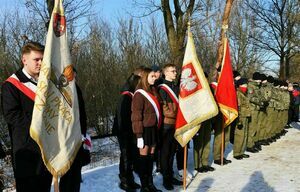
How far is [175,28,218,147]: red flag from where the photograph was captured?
6.63m

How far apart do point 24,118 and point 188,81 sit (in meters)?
3.59

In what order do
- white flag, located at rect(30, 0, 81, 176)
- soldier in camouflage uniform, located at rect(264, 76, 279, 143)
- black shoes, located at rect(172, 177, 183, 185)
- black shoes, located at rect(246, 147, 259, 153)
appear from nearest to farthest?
white flag, located at rect(30, 0, 81, 176) < black shoes, located at rect(172, 177, 183, 185) < black shoes, located at rect(246, 147, 259, 153) < soldier in camouflage uniform, located at rect(264, 76, 279, 143)

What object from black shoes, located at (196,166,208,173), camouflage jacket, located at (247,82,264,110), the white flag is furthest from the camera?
camouflage jacket, located at (247,82,264,110)

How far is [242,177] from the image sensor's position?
7.46 meters

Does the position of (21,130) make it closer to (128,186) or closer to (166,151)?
(128,186)

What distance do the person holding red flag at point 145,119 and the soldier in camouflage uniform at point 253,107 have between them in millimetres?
4400

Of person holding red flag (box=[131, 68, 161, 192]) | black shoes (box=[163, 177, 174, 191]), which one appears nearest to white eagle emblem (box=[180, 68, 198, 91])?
person holding red flag (box=[131, 68, 161, 192])

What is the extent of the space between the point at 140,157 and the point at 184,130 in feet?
3.36

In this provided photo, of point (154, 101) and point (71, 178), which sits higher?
point (154, 101)

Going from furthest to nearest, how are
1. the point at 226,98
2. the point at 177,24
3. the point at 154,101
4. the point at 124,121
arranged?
the point at 177,24, the point at 226,98, the point at 124,121, the point at 154,101

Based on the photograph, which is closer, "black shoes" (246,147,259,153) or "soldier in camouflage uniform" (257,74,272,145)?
"black shoes" (246,147,259,153)

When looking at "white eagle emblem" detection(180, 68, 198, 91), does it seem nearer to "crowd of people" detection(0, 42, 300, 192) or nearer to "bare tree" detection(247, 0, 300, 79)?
"crowd of people" detection(0, 42, 300, 192)

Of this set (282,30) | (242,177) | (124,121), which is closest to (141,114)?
(124,121)

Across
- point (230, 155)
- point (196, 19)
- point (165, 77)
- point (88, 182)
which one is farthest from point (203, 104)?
point (196, 19)
